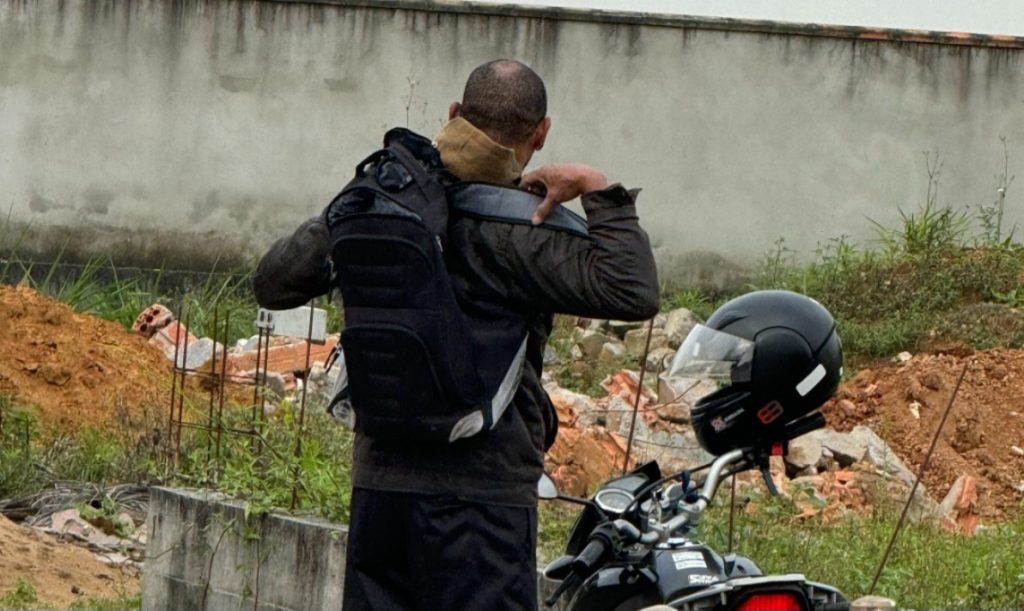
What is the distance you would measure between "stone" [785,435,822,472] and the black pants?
7.01 m

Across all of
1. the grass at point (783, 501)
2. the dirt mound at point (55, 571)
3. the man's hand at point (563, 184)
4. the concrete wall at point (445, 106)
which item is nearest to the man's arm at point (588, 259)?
the man's hand at point (563, 184)

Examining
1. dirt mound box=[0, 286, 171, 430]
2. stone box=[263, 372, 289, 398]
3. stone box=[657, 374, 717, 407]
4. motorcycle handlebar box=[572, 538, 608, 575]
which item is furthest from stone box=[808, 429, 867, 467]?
motorcycle handlebar box=[572, 538, 608, 575]

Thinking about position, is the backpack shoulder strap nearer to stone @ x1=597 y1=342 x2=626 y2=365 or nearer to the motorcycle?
the motorcycle

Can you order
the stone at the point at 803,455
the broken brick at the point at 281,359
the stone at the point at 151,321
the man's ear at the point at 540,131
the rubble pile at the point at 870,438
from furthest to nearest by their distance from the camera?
the stone at the point at 151,321 < the broken brick at the point at 281,359 < the stone at the point at 803,455 < the rubble pile at the point at 870,438 < the man's ear at the point at 540,131

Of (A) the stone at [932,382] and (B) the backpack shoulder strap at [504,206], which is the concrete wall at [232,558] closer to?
(B) the backpack shoulder strap at [504,206]

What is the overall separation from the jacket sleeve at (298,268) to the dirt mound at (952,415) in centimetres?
750

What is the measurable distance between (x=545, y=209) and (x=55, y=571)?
535 cm

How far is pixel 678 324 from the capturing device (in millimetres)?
15617

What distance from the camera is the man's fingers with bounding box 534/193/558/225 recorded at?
4020 millimetres

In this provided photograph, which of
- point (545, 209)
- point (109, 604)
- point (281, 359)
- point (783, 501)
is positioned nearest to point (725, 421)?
point (545, 209)

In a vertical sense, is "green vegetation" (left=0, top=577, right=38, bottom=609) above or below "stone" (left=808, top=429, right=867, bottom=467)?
below

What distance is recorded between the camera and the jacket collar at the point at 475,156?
13.4 feet

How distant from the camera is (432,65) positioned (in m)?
18.4

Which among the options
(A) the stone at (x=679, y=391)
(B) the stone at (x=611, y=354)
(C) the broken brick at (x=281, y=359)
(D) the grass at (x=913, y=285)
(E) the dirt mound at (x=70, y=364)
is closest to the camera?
(A) the stone at (x=679, y=391)
